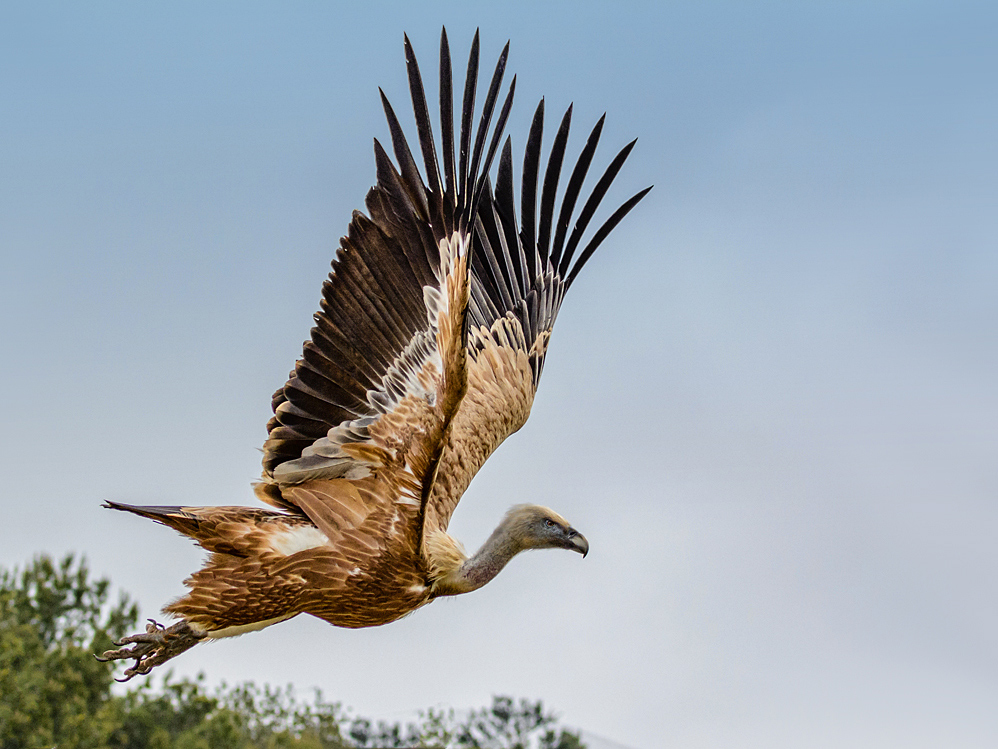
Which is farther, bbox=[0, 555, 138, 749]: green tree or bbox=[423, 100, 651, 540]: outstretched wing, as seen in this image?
bbox=[0, 555, 138, 749]: green tree

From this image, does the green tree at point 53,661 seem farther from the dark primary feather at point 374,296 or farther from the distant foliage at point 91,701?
the dark primary feather at point 374,296

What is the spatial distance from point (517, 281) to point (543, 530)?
274cm

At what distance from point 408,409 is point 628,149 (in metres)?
3.13

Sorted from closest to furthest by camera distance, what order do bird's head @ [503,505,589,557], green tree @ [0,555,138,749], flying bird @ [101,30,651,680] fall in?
1. flying bird @ [101,30,651,680]
2. bird's head @ [503,505,589,557]
3. green tree @ [0,555,138,749]

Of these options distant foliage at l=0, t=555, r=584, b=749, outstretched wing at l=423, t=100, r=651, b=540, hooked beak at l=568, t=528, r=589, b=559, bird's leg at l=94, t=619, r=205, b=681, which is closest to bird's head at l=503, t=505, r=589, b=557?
hooked beak at l=568, t=528, r=589, b=559

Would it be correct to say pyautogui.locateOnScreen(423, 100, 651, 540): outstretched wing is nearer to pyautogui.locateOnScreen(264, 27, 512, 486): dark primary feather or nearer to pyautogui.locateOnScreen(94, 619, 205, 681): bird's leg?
pyautogui.locateOnScreen(264, 27, 512, 486): dark primary feather

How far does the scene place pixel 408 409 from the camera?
7.20 m

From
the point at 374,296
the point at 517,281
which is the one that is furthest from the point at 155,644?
the point at 517,281

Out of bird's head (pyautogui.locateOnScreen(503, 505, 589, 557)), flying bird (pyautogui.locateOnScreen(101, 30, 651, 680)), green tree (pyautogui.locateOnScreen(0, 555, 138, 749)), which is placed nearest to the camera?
flying bird (pyautogui.locateOnScreen(101, 30, 651, 680))

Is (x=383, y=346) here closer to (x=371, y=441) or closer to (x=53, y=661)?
(x=371, y=441)

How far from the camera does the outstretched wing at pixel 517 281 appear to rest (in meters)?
8.96

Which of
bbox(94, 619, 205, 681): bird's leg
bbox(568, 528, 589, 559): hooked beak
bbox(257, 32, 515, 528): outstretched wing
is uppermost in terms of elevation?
bbox(257, 32, 515, 528): outstretched wing

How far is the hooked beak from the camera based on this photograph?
26.1ft

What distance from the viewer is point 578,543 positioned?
7961 millimetres
